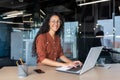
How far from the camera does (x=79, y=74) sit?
8.51ft

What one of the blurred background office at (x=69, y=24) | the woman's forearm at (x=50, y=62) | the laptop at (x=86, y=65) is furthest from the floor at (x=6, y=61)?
the laptop at (x=86, y=65)

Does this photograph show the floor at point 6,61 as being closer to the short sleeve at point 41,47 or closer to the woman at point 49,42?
the woman at point 49,42

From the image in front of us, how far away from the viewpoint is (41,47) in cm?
323

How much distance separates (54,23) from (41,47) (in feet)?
1.07

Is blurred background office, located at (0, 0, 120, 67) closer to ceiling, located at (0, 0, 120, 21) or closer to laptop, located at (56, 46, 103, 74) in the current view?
ceiling, located at (0, 0, 120, 21)

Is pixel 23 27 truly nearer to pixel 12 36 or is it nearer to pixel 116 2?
pixel 12 36

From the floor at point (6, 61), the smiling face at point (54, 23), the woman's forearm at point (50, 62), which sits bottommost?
the floor at point (6, 61)

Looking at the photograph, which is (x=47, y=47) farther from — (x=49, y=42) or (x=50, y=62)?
(x=50, y=62)

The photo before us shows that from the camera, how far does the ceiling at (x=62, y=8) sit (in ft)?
21.6

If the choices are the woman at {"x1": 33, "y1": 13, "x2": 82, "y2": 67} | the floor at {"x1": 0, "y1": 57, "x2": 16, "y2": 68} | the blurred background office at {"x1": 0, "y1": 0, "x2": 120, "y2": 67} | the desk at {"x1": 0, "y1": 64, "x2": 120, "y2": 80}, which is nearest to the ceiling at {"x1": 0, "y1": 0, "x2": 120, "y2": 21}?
the blurred background office at {"x1": 0, "y1": 0, "x2": 120, "y2": 67}

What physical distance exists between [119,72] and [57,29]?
0.96 meters

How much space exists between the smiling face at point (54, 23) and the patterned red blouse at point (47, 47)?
0.30 feet

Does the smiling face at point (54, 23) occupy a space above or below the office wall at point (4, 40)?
above

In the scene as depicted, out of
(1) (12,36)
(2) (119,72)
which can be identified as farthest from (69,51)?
(2) (119,72)
